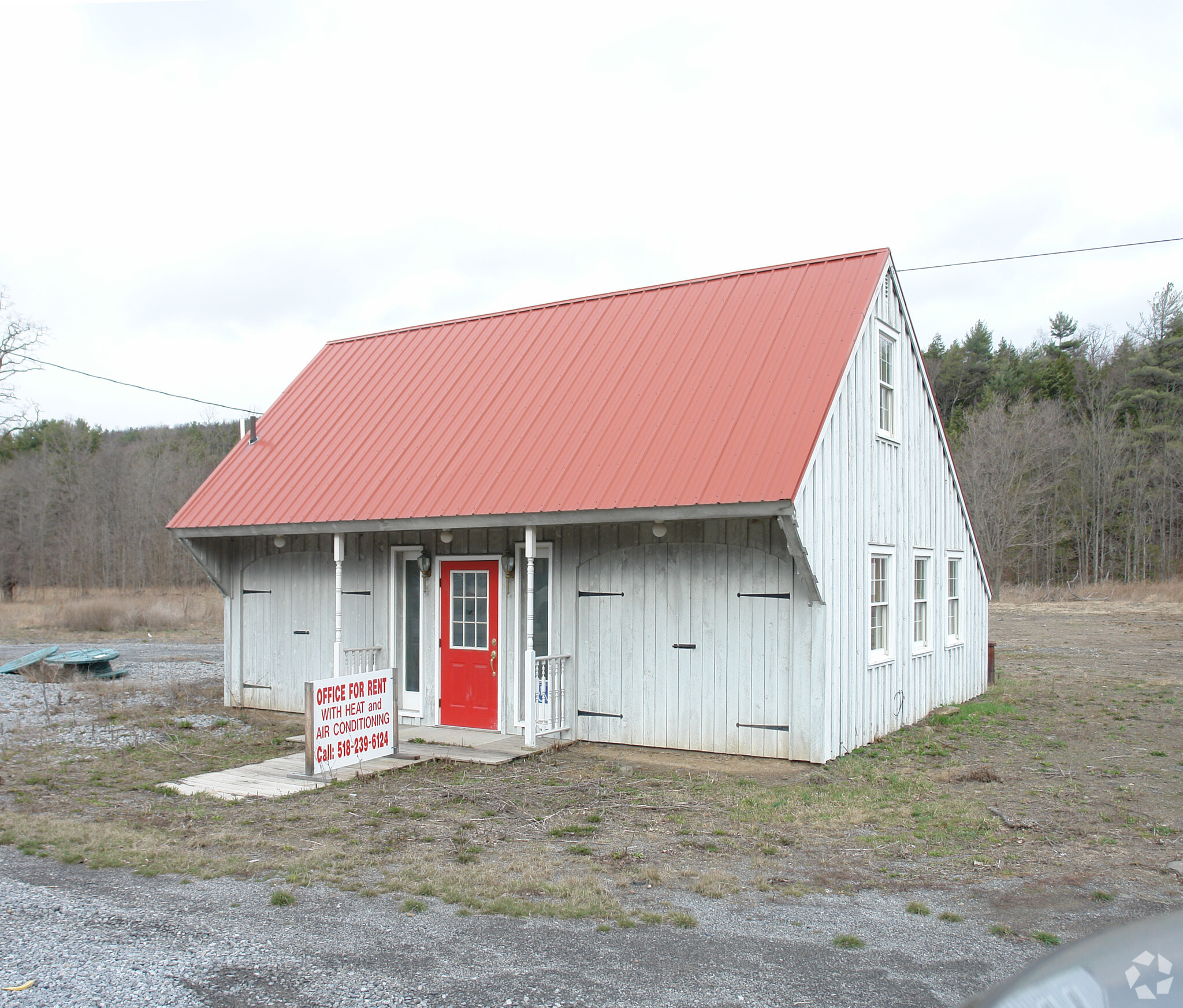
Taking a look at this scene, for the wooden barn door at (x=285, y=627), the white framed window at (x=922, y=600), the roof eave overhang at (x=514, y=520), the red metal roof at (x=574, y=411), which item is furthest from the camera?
the wooden barn door at (x=285, y=627)

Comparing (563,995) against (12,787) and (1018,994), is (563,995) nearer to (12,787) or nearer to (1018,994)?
(1018,994)

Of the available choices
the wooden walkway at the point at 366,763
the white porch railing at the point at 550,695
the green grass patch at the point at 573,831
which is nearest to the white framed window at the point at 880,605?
the white porch railing at the point at 550,695

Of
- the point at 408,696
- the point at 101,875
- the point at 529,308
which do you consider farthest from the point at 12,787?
the point at 529,308

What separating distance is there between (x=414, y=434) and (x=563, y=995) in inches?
377

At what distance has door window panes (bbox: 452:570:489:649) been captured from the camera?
12164 millimetres

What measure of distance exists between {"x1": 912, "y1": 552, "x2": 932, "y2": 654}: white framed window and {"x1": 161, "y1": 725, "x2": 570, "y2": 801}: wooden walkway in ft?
18.2

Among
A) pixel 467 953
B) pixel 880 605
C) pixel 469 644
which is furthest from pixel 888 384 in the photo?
pixel 467 953

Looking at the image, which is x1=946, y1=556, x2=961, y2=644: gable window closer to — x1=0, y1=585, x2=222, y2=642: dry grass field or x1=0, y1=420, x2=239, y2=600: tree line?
x1=0, y1=585, x2=222, y2=642: dry grass field

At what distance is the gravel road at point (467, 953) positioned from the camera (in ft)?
14.6

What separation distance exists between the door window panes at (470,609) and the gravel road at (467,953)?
244 inches

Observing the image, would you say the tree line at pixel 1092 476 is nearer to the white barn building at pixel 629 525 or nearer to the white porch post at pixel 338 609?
the white barn building at pixel 629 525

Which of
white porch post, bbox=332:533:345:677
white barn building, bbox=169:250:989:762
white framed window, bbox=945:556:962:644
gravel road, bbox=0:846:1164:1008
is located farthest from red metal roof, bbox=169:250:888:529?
white framed window, bbox=945:556:962:644

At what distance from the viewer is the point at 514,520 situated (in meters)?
10.8

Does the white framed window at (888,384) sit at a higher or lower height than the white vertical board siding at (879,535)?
higher
